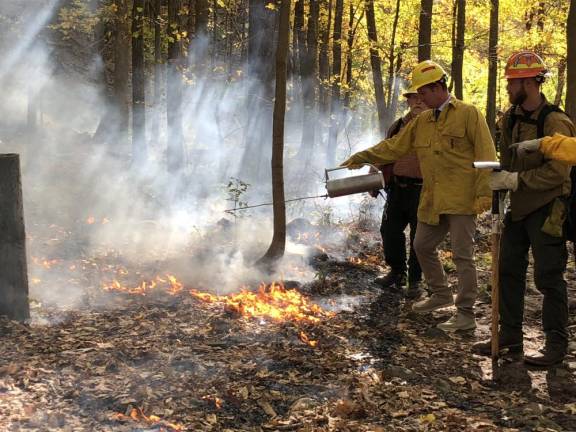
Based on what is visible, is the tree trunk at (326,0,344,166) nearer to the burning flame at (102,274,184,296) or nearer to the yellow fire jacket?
the burning flame at (102,274,184,296)

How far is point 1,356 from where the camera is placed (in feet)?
15.3

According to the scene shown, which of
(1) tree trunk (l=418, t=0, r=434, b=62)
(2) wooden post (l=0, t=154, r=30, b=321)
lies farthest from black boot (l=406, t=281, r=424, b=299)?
(1) tree trunk (l=418, t=0, r=434, b=62)

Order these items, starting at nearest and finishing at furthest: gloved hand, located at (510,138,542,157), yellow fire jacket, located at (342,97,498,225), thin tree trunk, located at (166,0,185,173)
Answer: gloved hand, located at (510,138,542,157), yellow fire jacket, located at (342,97,498,225), thin tree trunk, located at (166,0,185,173)

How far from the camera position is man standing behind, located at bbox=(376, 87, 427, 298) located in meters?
6.64

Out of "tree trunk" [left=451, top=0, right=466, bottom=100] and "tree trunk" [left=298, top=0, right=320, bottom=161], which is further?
"tree trunk" [left=298, top=0, right=320, bottom=161]

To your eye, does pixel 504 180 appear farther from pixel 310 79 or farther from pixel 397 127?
pixel 310 79

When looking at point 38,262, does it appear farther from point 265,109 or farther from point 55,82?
point 55,82

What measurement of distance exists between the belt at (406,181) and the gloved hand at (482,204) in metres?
1.40

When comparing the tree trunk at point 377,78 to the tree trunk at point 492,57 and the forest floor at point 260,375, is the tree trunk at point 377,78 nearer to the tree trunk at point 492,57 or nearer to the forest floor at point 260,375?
the tree trunk at point 492,57

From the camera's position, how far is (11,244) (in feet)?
17.8

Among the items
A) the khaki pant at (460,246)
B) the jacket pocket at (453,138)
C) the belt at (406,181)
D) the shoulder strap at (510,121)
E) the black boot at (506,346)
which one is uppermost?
the shoulder strap at (510,121)

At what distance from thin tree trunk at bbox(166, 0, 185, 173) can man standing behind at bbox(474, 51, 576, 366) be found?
10065 mm

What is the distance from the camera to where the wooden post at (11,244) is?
5357 millimetres

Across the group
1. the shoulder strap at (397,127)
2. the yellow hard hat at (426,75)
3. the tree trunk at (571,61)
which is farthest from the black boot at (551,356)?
the tree trunk at (571,61)
